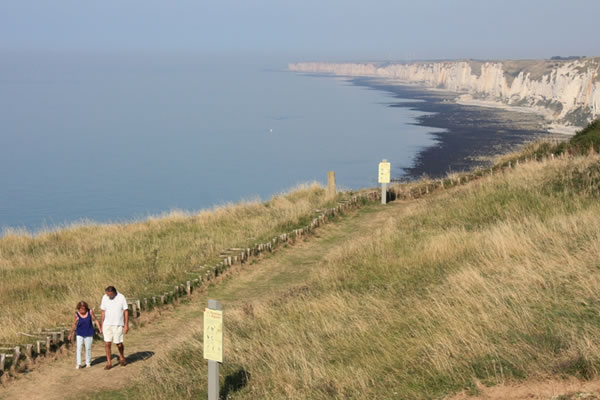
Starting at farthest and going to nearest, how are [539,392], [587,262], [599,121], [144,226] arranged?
[599,121] → [144,226] → [587,262] → [539,392]

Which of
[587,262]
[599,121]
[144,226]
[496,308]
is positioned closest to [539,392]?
[496,308]

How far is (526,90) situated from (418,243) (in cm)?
17256

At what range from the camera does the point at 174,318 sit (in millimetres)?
13867

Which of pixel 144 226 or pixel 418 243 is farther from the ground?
pixel 418 243

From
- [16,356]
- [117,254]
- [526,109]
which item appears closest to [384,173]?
[117,254]

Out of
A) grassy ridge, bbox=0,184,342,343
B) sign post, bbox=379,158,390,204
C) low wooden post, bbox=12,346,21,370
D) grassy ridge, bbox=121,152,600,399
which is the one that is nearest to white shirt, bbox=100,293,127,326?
grassy ridge, bbox=121,152,600,399

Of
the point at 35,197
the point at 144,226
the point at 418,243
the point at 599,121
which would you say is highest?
the point at 599,121

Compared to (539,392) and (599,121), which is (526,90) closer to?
(599,121)

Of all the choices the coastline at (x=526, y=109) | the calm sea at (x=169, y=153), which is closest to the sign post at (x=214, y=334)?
the calm sea at (x=169, y=153)

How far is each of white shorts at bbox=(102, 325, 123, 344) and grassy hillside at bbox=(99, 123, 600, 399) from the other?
101 cm

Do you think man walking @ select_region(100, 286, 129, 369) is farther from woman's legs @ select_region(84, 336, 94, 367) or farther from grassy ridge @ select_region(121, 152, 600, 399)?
grassy ridge @ select_region(121, 152, 600, 399)

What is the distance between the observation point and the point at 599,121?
3102cm

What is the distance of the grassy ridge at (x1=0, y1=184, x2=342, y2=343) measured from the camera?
1490 cm

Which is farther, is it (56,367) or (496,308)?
(56,367)
